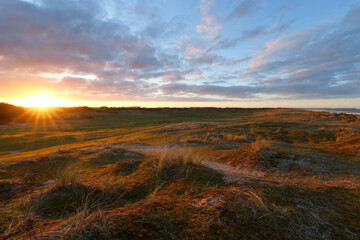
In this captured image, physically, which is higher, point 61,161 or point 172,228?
point 172,228

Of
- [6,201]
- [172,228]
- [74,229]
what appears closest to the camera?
[74,229]

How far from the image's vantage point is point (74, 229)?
7.13 feet

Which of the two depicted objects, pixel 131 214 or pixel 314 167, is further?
pixel 314 167

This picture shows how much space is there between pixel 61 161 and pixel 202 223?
9806mm

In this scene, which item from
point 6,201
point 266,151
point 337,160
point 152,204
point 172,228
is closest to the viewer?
point 172,228

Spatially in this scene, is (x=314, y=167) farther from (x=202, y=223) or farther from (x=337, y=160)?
(x=202, y=223)

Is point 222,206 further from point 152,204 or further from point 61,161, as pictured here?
point 61,161

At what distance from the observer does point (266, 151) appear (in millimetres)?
9406

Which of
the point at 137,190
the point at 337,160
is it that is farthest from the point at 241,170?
the point at 137,190

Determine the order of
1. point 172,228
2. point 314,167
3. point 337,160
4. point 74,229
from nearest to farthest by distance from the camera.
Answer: point 74,229
point 172,228
point 314,167
point 337,160

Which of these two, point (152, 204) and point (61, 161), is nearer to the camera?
point (152, 204)

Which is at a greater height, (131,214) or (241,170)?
(131,214)

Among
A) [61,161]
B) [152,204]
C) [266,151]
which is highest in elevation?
[152,204]

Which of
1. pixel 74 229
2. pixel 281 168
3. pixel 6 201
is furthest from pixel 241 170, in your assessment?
pixel 6 201
